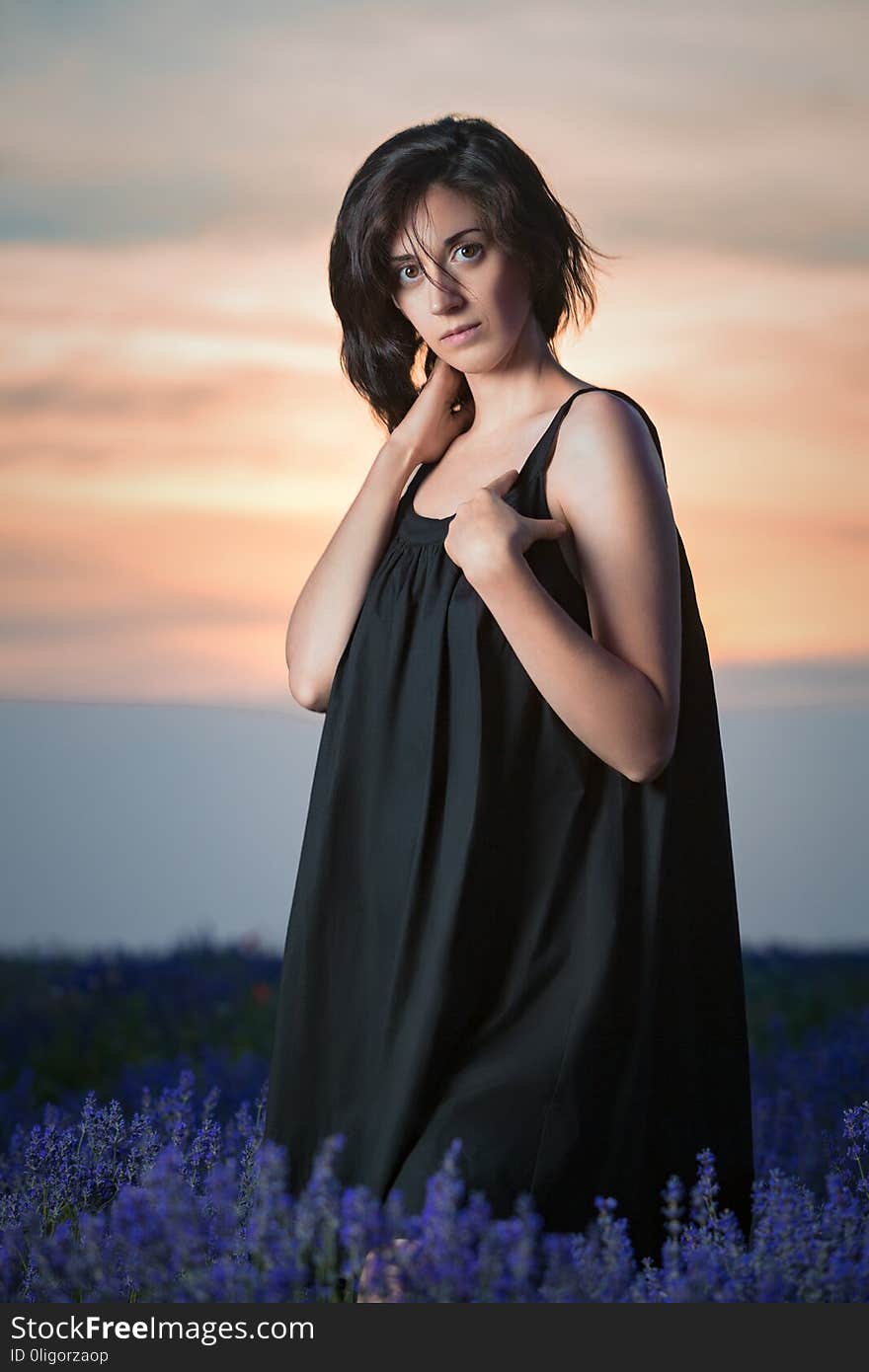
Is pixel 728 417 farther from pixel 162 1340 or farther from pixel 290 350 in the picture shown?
pixel 162 1340

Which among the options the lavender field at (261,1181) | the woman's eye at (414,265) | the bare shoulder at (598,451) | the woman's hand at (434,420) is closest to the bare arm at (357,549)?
the woman's hand at (434,420)

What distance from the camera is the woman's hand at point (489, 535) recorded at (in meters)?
1.54

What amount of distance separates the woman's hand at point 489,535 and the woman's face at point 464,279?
0.23 metres

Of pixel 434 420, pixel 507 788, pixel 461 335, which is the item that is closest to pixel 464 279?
pixel 461 335

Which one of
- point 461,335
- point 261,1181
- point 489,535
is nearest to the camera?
point 489,535

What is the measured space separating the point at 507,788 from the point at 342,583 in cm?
34

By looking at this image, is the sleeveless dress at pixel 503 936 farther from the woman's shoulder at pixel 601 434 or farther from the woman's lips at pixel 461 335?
the woman's lips at pixel 461 335

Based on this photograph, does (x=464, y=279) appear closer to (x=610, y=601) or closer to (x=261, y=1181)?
(x=610, y=601)

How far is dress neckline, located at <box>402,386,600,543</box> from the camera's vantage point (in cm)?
170

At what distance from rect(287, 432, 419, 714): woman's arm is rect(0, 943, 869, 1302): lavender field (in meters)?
0.53

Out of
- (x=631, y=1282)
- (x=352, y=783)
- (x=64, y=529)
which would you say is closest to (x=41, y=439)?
(x=64, y=529)

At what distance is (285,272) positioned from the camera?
10.4 feet

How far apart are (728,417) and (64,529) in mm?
1346

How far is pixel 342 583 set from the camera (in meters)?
1.84
